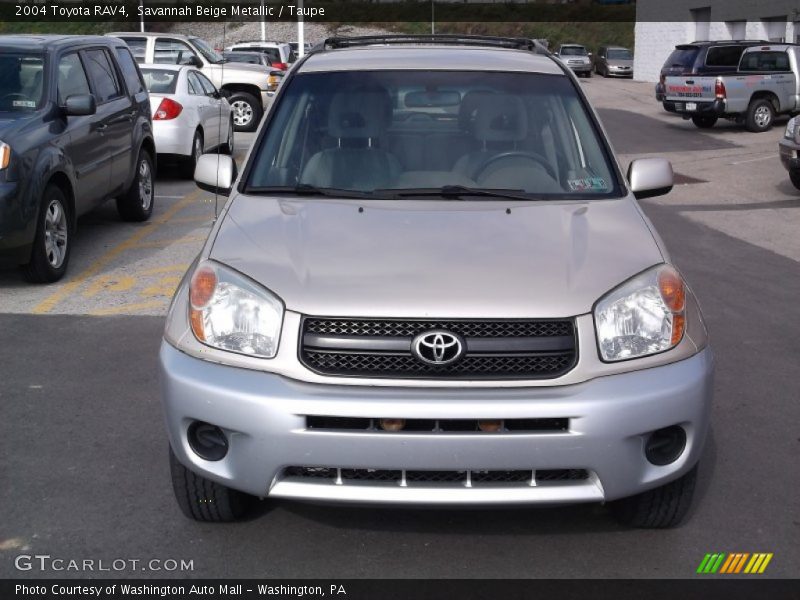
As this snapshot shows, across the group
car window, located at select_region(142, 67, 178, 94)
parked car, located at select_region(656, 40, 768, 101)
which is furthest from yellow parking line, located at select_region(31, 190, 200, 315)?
parked car, located at select_region(656, 40, 768, 101)

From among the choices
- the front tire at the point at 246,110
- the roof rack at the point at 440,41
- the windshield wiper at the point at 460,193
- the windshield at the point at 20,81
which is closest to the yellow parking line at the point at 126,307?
the windshield at the point at 20,81

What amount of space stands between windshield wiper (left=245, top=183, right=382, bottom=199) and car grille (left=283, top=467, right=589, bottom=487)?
1.43 meters

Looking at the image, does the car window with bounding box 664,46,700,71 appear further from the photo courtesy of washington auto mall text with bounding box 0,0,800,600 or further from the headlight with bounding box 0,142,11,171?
the headlight with bounding box 0,142,11,171

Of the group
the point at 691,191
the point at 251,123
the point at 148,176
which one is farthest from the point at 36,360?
the point at 251,123

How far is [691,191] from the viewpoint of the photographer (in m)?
15.3

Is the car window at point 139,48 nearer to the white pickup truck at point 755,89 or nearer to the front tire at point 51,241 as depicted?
the white pickup truck at point 755,89

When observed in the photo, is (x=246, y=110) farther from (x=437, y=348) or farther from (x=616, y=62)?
(x=616, y=62)

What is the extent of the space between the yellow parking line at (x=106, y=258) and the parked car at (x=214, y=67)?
306 inches

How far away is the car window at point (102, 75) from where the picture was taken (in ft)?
33.1

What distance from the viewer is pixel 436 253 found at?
4.07 metres

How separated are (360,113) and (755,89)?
67.4 feet

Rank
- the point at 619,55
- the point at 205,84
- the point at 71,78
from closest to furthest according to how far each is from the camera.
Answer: the point at 71,78, the point at 205,84, the point at 619,55
